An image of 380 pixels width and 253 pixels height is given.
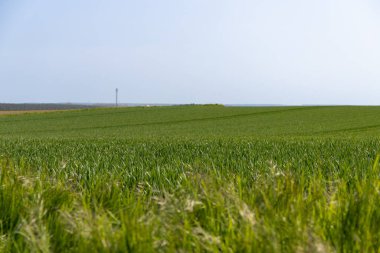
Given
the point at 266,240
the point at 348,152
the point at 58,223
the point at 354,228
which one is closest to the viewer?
the point at 266,240

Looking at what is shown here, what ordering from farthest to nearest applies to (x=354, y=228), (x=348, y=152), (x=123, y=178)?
(x=348, y=152) → (x=123, y=178) → (x=354, y=228)

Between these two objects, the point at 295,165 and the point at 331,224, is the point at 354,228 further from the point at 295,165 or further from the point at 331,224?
the point at 295,165

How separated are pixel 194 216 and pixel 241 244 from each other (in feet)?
2.27

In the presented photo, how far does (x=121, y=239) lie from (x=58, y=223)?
0.81m

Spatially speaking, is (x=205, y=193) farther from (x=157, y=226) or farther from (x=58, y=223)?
(x=58, y=223)

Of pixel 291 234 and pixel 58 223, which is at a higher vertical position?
pixel 291 234

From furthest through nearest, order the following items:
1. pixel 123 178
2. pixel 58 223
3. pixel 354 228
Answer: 1. pixel 123 178
2. pixel 58 223
3. pixel 354 228

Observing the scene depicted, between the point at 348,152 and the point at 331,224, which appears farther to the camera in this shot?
the point at 348,152

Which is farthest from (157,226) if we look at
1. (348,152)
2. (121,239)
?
(348,152)

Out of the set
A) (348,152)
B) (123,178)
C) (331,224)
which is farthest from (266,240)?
(348,152)

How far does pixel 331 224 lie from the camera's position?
259 cm

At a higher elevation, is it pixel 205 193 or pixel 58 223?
pixel 205 193

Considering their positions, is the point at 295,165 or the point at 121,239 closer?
the point at 121,239

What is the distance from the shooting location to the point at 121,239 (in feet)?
7.02
